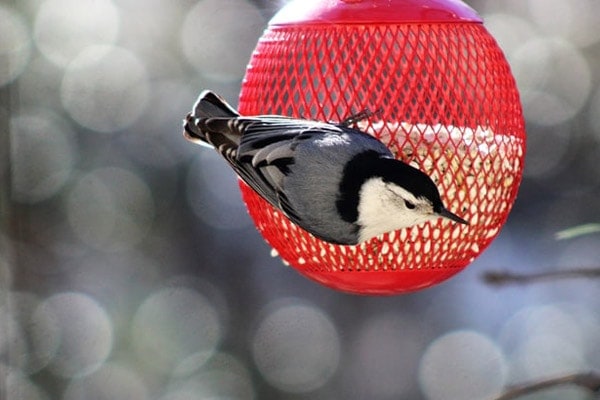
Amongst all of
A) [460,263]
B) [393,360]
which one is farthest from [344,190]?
Result: [393,360]

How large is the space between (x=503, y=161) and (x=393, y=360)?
1.85 m

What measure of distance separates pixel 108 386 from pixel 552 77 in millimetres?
1985

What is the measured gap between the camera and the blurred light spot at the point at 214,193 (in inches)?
175

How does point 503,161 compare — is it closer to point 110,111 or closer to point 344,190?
point 344,190

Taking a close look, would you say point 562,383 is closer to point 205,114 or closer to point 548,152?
point 205,114

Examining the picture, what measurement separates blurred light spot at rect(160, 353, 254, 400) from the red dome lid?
2274 millimetres

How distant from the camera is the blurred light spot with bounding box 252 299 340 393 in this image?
444cm

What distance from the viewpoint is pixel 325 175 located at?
92.5 inches

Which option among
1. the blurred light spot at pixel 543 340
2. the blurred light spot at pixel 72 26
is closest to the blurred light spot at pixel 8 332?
the blurred light spot at pixel 72 26

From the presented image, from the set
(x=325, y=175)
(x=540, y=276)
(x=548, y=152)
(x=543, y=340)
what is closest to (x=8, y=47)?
(x=325, y=175)

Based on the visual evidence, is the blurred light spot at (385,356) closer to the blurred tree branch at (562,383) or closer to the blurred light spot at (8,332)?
the blurred light spot at (8,332)

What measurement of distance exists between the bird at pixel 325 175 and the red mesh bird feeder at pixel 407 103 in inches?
3.6

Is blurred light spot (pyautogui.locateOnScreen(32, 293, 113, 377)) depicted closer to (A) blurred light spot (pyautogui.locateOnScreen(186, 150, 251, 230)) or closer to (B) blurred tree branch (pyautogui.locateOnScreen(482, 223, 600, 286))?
(A) blurred light spot (pyautogui.locateOnScreen(186, 150, 251, 230))

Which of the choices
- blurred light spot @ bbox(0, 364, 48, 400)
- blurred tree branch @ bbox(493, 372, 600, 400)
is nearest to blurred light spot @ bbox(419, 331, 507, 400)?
blurred light spot @ bbox(0, 364, 48, 400)
